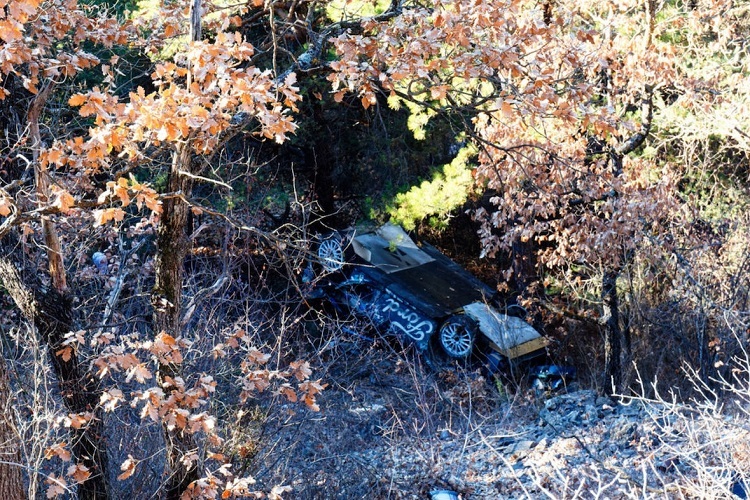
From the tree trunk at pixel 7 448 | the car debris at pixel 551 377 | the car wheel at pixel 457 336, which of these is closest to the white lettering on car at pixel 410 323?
the car wheel at pixel 457 336

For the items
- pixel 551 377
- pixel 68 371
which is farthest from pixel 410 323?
pixel 68 371

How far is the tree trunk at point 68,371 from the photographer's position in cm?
580

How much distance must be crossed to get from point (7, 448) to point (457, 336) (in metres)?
9.42

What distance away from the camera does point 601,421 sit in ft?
31.9

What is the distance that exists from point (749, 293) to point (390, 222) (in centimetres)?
642

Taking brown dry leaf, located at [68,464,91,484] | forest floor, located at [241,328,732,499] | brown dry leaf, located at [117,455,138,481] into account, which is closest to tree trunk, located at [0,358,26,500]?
brown dry leaf, located at [68,464,91,484]

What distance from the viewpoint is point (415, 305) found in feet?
44.5

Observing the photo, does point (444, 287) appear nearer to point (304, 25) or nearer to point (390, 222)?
point (390, 222)

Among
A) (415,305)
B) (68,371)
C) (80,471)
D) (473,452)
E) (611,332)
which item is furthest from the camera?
(415,305)

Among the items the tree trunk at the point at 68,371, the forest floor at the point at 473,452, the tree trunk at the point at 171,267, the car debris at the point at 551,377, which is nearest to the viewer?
the tree trunk at the point at 171,267

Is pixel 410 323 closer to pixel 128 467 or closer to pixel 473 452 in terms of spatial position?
pixel 473 452

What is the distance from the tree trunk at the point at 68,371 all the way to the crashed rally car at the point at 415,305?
7.12m

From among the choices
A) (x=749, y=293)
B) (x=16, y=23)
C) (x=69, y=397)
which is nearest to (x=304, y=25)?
(x=16, y=23)

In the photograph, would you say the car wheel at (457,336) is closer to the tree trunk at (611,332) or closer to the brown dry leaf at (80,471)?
the tree trunk at (611,332)
